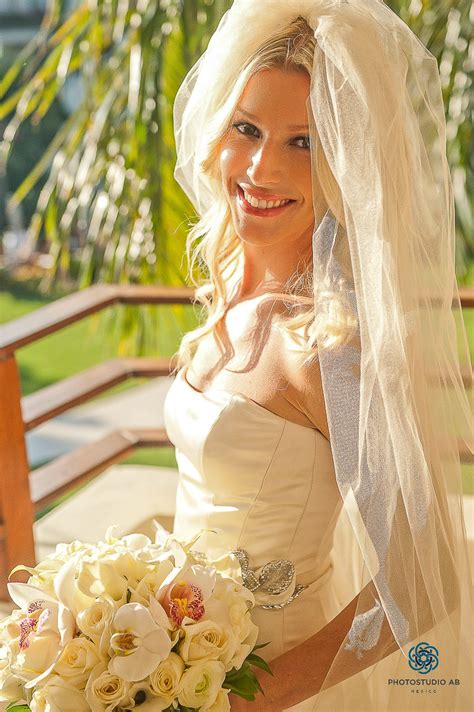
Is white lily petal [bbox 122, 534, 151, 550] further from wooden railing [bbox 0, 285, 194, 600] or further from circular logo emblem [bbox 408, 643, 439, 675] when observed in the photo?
wooden railing [bbox 0, 285, 194, 600]

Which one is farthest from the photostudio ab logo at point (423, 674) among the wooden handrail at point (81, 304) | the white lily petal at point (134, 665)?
the wooden handrail at point (81, 304)

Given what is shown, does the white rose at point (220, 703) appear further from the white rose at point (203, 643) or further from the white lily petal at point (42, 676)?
the white lily petal at point (42, 676)

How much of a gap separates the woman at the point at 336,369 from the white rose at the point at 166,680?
25 cm

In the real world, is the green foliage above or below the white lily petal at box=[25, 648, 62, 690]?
below

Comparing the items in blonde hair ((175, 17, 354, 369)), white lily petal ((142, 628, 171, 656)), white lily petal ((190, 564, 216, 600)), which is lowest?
white lily petal ((142, 628, 171, 656))

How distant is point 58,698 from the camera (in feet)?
3.85

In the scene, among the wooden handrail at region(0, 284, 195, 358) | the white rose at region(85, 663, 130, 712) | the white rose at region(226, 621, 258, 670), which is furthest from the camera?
the wooden handrail at region(0, 284, 195, 358)

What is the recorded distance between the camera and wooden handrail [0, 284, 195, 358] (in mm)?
2424

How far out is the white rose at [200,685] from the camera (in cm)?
119

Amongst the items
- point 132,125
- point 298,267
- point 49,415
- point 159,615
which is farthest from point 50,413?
point 159,615

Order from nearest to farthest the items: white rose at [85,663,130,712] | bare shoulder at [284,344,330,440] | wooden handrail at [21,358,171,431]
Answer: white rose at [85,663,130,712], bare shoulder at [284,344,330,440], wooden handrail at [21,358,171,431]

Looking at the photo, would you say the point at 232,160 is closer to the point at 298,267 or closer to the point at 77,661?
the point at 298,267

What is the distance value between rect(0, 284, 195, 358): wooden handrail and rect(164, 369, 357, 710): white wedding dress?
3.23ft

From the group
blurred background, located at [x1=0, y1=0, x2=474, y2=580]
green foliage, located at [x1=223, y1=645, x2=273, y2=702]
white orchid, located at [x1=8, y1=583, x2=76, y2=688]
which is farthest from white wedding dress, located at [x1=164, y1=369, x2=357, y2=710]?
blurred background, located at [x1=0, y1=0, x2=474, y2=580]
